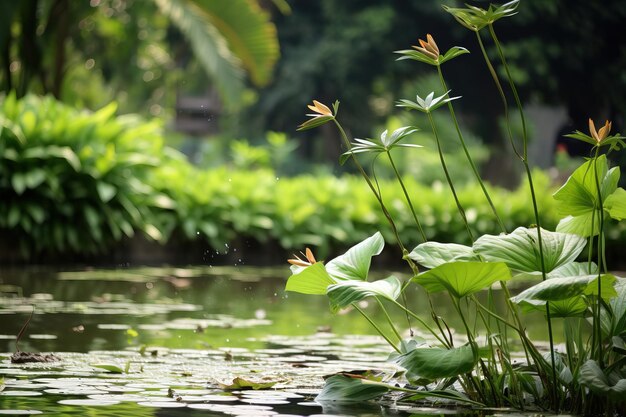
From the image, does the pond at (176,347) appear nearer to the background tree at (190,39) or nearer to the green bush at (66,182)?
the green bush at (66,182)

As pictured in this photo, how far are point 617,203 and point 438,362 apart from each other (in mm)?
883

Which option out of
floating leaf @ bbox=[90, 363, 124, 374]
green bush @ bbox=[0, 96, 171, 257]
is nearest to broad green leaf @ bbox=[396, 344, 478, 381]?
floating leaf @ bbox=[90, 363, 124, 374]

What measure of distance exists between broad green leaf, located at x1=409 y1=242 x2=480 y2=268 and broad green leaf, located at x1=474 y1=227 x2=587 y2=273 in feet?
0.28

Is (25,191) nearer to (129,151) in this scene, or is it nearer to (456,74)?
(129,151)

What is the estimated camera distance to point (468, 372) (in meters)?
3.62

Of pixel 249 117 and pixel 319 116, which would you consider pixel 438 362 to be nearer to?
pixel 319 116

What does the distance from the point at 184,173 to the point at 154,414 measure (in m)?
9.52

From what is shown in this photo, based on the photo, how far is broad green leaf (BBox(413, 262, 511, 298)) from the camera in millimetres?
3303

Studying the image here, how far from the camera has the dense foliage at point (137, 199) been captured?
420 inches

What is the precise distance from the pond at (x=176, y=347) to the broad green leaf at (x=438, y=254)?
476 millimetres

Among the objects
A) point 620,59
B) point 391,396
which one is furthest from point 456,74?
point 391,396

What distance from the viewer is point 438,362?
3.44 m

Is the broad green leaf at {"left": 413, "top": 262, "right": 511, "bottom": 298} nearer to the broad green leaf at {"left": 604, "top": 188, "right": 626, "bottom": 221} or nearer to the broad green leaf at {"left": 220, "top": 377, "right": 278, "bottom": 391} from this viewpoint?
the broad green leaf at {"left": 604, "top": 188, "right": 626, "bottom": 221}

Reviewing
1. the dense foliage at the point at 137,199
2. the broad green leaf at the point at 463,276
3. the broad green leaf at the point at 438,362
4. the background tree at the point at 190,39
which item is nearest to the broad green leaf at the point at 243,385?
the broad green leaf at the point at 438,362
